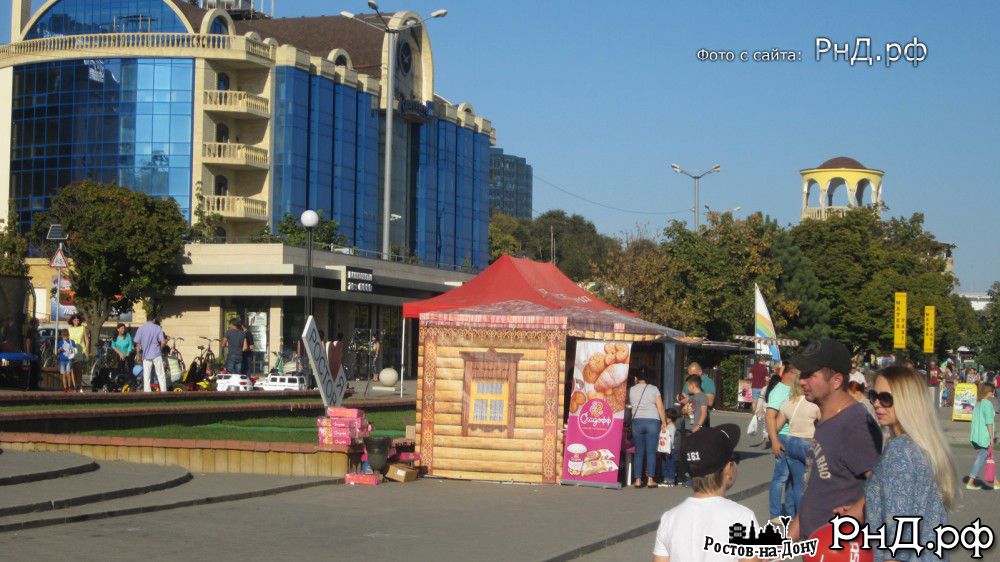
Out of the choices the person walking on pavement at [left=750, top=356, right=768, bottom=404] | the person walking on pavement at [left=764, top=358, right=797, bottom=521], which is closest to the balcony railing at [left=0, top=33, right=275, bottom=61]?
the person walking on pavement at [left=750, top=356, right=768, bottom=404]

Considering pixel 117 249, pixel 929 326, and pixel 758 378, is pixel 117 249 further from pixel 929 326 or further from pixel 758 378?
pixel 929 326

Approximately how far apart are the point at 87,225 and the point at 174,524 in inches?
1667

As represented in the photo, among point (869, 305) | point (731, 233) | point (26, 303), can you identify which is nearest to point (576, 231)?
point (869, 305)

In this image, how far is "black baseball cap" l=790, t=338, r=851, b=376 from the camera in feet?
21.0

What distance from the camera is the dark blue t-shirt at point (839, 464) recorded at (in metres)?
6.24

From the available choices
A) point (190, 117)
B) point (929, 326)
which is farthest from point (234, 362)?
point (190, 117)

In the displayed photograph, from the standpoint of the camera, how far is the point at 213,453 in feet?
54.2

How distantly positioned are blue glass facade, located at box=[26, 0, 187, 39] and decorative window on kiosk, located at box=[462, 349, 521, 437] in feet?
170

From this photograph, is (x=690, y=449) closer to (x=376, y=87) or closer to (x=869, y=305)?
(x=376, y=87)

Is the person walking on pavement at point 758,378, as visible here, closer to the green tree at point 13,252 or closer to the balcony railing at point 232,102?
the green tree at point 13,252

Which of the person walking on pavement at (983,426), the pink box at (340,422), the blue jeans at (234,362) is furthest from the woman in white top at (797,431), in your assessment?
the blue jeans at (234,362)

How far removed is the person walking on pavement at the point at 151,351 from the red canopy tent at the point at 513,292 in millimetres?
8347

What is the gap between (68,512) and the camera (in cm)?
1226

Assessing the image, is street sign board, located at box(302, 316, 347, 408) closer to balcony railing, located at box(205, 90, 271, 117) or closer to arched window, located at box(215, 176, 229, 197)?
balcony railing, located at box(205, 90, 271, 117)
